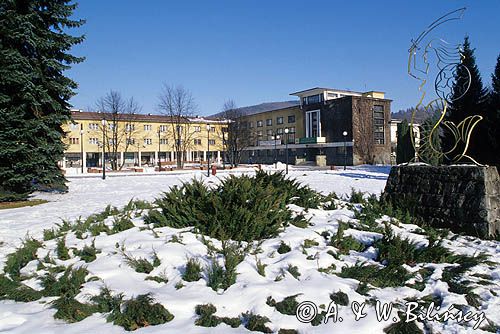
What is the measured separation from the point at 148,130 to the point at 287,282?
68413mm

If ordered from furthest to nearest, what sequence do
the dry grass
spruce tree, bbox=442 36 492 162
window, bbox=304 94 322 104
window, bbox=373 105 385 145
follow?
window, bbox=304 94 322 104
window, bbox=373 105 385 145
spruce tree, bbox=442 36 492 162
the dry grass

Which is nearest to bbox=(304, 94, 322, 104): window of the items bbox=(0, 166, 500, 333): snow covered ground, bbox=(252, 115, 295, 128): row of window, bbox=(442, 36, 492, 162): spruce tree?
bbox=(252, 115, 295, 128): row of window

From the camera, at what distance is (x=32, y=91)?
533 inches

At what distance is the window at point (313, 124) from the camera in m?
60.1

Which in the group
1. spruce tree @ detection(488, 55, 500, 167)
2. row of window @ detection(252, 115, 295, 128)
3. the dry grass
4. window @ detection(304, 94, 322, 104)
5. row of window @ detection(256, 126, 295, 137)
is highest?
window @ detection(304, 94, 322, 104)

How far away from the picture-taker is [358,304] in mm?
4051

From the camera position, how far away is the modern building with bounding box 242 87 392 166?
178 ft

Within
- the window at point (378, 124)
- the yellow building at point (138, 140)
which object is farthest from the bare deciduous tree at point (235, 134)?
the window at point (378, 124)

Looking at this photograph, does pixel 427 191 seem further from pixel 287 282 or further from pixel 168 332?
pixel 168 332

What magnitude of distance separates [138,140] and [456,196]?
65632 millimetres

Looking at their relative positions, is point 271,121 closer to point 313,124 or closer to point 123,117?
point 313,124

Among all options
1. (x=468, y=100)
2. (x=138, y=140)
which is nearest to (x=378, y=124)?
(x=468, y=100)

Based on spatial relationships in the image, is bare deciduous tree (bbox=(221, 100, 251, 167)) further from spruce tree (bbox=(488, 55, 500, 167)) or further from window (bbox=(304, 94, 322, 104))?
spruce tree (bbox=(488, 55, 500, 167))

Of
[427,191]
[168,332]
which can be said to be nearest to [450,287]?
[168,332]
